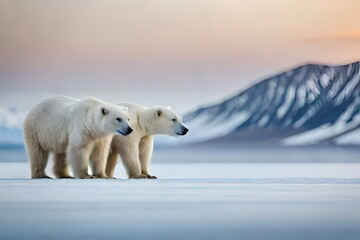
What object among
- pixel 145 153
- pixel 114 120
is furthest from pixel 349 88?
pixel 114 120

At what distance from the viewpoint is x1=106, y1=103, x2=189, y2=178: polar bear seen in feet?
29.3

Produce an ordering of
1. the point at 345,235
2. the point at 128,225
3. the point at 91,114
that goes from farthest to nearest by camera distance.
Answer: the point at 91,114
the point at 128,225
the point at 345,235

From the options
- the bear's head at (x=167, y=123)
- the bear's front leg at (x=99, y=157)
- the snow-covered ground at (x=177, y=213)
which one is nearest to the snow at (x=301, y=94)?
the bear's head at (x=167, y=123)

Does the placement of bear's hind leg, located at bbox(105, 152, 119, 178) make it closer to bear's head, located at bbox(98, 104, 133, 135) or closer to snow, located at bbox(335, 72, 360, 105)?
bear's head, located at bbox(98, 104, 133, 135)

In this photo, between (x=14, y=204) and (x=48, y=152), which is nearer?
(x=14, y=204)

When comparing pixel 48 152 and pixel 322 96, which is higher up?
pixel 322 96

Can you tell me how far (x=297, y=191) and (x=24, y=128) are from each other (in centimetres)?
368

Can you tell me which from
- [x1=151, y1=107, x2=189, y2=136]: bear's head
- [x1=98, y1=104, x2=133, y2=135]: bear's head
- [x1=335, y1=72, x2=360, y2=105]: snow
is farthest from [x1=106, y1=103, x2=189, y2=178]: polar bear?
[x1=335, y1=72, x2=360, y2=105]: snow

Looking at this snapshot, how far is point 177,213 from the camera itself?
4.93 meters

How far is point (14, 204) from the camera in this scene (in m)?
5.54

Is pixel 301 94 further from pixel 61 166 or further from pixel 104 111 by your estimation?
pixel 104 111

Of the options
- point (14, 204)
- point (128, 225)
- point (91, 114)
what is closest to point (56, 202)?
point (14, 204)

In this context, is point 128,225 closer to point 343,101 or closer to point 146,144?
point 146,144

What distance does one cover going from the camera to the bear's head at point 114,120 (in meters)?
8.51
